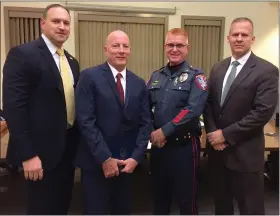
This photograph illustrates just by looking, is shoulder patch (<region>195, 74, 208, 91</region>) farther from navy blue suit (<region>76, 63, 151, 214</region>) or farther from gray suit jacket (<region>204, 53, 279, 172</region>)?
navy blue suit (<region>76, 63, 151, 214</region>)

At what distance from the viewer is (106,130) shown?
5.23 ft

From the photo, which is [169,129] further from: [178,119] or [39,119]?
[39,119]

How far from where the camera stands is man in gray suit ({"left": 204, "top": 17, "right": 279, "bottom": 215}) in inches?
67.6

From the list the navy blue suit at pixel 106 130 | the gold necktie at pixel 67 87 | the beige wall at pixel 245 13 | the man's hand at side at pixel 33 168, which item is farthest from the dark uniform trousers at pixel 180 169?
the beige wall at pixel 245 13

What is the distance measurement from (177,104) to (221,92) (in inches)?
12.1

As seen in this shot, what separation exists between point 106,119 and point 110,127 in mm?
51

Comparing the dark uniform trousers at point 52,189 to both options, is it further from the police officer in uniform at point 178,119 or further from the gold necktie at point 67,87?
the police officer in uniform at point 178,119

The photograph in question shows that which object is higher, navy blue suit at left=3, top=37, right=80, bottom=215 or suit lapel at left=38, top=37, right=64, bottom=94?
suit lapel at left=38, top=37, right=64, bottom=94

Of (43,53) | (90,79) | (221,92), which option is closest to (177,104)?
(221,92)

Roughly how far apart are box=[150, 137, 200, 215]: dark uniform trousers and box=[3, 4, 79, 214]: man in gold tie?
0.59 metres

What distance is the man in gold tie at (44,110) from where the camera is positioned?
1.45 metres

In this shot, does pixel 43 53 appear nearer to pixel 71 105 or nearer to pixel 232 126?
pixel 71 105

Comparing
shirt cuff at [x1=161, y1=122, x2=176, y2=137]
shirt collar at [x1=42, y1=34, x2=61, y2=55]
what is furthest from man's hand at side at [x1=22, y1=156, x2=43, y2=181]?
shirt cuff at [x1=161, y1=122, x2=176, y2=137]

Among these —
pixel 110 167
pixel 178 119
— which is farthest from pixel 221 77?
pixel 110 167
